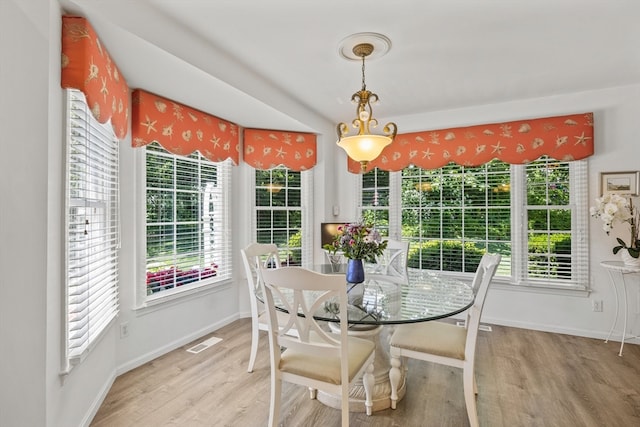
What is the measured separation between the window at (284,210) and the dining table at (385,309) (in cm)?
168

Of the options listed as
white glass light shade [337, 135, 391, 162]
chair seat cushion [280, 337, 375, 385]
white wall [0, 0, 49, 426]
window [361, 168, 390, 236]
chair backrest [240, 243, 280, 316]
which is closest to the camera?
white wall [0, 0, 49, 426]

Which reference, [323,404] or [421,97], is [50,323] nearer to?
[323,404]

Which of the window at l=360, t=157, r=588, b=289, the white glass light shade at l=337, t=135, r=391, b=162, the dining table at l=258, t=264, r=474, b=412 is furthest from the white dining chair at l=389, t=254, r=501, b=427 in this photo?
the window at l=360, t=157, r=588, b=289

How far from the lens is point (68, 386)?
1740 millimetres

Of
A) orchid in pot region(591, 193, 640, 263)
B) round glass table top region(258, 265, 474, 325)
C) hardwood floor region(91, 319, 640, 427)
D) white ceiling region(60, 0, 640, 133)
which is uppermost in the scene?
white ceiling region(60, 0, 640, 133)

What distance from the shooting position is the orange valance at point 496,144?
3.35m

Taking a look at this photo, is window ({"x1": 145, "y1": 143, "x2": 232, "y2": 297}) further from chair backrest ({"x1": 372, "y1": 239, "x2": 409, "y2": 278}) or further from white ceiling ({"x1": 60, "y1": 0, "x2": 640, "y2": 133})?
chair backrest ({"x1": 372, "y1": 239, "x2": 409, "y2": 278})

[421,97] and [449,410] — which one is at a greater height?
[421,97]

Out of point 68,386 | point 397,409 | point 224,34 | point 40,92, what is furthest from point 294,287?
point 224,34

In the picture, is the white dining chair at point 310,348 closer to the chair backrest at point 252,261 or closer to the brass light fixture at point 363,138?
the chair backrest at point 252,261

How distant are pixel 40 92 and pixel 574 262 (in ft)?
15.2

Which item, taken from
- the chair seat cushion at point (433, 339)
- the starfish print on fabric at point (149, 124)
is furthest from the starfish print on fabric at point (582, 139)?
the starfish print on fabric at point (149, 124)

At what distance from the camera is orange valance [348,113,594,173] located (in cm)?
335

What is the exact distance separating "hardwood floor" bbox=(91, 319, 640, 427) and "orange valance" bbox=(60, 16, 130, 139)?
192cm
